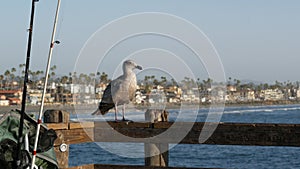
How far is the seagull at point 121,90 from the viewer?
9.90 meters

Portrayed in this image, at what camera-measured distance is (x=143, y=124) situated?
7848 millimetres

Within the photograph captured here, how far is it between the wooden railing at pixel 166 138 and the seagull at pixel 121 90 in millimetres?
1699

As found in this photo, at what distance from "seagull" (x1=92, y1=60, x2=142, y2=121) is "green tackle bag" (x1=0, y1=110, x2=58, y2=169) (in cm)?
387

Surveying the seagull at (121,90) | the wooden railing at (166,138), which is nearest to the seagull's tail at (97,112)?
the seagull at (121,90)

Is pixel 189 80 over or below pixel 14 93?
below

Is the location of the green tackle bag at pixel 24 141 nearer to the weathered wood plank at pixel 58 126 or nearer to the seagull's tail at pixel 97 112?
the weathered wood plank at pixel 58 126

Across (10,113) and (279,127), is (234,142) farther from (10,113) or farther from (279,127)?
(10,113)

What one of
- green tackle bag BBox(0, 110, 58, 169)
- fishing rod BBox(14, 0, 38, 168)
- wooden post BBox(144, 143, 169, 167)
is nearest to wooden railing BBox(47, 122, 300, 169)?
wooden post BBox(144, 143, 169, 167)

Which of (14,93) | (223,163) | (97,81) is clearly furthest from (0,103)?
(97,81)

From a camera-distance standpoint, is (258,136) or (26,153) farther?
(258,136)

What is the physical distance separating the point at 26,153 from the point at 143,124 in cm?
237

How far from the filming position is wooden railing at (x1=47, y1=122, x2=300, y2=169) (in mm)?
7152

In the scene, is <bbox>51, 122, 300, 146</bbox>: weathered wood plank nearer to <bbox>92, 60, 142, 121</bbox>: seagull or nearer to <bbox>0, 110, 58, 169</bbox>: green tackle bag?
<bbox>0, 110, 58, 169</bbox>: green tackle bag

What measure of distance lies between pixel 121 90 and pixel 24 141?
4.12 m
